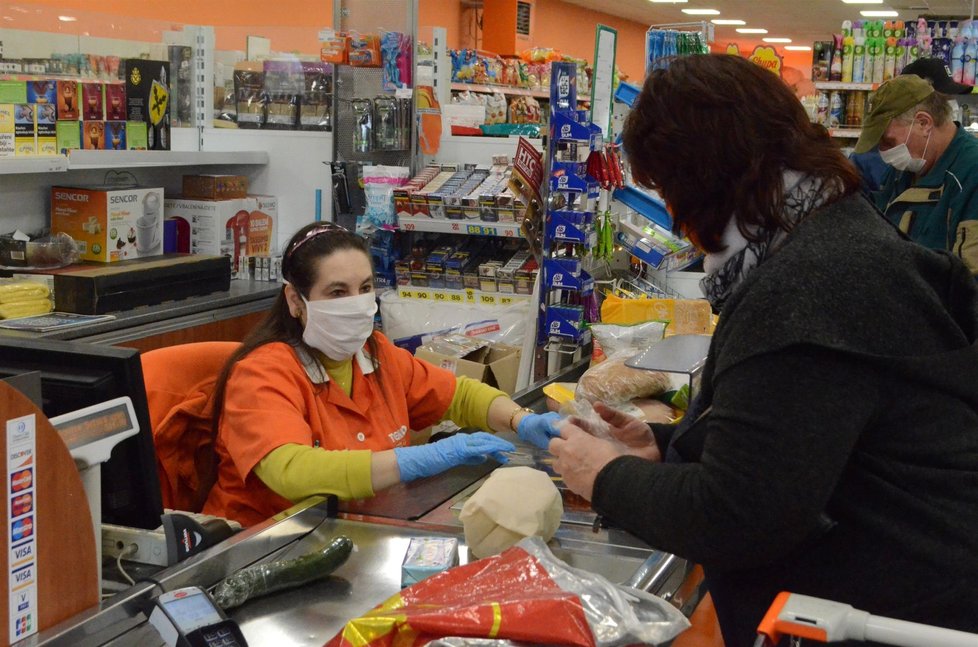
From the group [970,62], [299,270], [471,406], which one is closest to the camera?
[299,270]

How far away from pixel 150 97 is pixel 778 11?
55.4ft

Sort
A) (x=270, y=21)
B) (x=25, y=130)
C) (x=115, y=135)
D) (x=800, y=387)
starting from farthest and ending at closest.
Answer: (x=270, y=21), (x=115, y=135), (x=25, y=130), (x=800, y=387)

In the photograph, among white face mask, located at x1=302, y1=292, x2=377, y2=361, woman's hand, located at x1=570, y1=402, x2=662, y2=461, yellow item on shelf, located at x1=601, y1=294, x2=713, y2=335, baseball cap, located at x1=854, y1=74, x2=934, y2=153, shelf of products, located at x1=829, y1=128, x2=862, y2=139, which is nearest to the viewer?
woman's hand, located at x1=570, y1=402, x2=662, y2=461

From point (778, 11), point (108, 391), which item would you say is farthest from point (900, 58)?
point (778, 11)

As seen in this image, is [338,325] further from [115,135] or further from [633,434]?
[115,135]

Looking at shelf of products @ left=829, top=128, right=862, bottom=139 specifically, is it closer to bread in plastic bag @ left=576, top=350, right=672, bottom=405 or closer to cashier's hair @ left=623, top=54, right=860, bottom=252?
bread in plastic bag @ left=576, top=350, right=672, bottom=405

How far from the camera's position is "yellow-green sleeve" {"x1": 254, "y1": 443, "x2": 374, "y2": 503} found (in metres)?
2.19

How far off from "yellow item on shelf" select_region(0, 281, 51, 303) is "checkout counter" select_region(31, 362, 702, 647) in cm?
261

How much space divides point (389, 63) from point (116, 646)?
4169 millimetres

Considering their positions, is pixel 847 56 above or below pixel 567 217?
above

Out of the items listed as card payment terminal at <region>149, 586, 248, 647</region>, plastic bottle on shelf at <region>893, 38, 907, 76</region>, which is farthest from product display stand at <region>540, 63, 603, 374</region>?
plastic bottle on shelf at <region>893, 38, 907, 76</region>

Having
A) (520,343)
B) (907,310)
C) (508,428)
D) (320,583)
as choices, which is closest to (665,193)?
(907,310)

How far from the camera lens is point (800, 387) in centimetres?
125

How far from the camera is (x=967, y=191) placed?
432 centimetres
